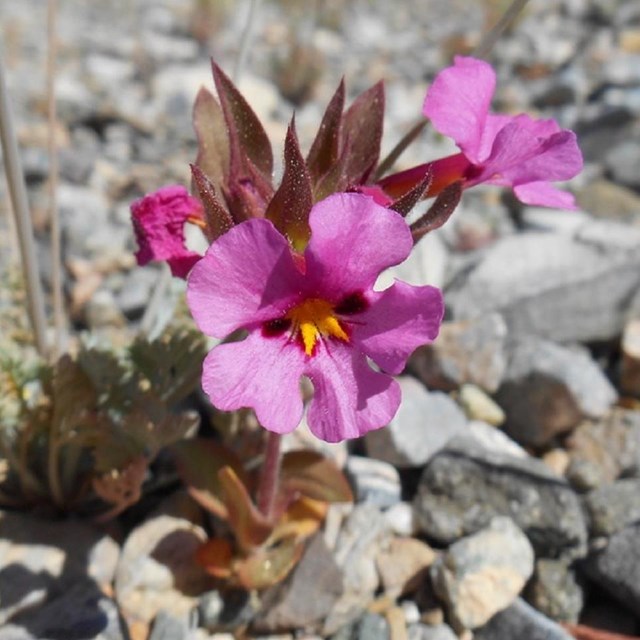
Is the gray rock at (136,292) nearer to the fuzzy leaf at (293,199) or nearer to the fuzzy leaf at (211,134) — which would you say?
the fuzzy leaf at (211,134)

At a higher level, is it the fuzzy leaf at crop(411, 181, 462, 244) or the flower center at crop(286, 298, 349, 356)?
the fuzzy leaf at crop(411, 181, 462, 244)

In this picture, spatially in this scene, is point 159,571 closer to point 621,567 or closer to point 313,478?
point 313,478

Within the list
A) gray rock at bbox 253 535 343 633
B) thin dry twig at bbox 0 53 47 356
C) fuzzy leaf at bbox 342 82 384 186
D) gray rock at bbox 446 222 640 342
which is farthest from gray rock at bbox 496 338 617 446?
thin dry twig at bbox 0 53 47 356

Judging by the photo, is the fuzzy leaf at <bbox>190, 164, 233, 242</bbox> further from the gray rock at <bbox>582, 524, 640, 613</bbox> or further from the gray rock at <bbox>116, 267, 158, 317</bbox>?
the gray rock at <bbox>116, 267, 158, 317</bbox>

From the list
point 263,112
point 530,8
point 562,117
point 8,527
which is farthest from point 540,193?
point 530,8

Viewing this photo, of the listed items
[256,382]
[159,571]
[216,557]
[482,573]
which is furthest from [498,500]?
[256,382]

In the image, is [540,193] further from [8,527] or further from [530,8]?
[530,8]
